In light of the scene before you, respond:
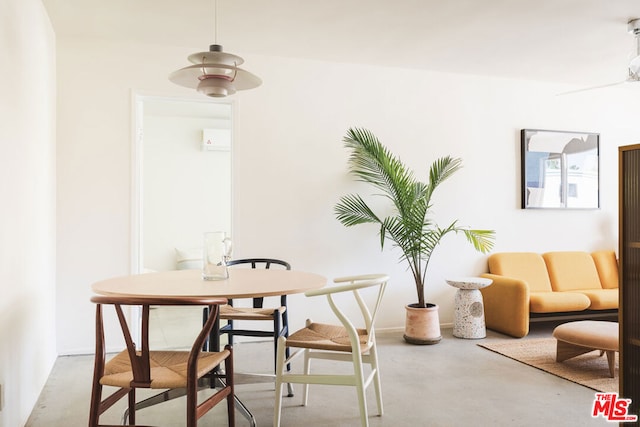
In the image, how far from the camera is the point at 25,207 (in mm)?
2643

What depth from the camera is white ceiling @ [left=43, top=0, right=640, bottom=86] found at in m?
3.29

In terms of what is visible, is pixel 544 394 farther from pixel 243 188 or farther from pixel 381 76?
pixel 381 76

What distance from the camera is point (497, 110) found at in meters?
4.98

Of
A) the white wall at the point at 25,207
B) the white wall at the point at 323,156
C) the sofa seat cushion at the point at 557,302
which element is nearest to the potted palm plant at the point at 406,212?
the white wall at the point at 323,156

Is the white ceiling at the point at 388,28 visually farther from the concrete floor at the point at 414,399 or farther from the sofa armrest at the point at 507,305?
the concrete floor at the point at 414,399

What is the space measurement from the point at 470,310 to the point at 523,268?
2.87ft

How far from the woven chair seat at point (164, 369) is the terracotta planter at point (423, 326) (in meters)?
2.35

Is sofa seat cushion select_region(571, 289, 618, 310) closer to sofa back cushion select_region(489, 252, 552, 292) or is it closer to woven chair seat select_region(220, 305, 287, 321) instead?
sofa back cushion select_region(489, 252, 552, 292)

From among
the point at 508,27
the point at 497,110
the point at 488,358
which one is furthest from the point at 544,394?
the point at 497,110

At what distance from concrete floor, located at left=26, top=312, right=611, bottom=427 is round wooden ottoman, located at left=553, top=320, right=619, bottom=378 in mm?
294

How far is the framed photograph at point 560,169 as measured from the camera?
16.5ft

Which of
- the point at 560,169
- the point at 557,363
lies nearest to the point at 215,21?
the point at 557,363

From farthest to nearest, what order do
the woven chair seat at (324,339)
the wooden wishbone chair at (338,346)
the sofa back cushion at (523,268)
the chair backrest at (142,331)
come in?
1. the sofa back cushion at (523,268)
2. the woven chair seat at (324,339)
3. the wooden wishbone chair at (338,346)
4. the chair backrest at (142,331)

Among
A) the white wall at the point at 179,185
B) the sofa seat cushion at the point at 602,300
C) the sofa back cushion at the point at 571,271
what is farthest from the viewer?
the white wall at the point at 179,185
